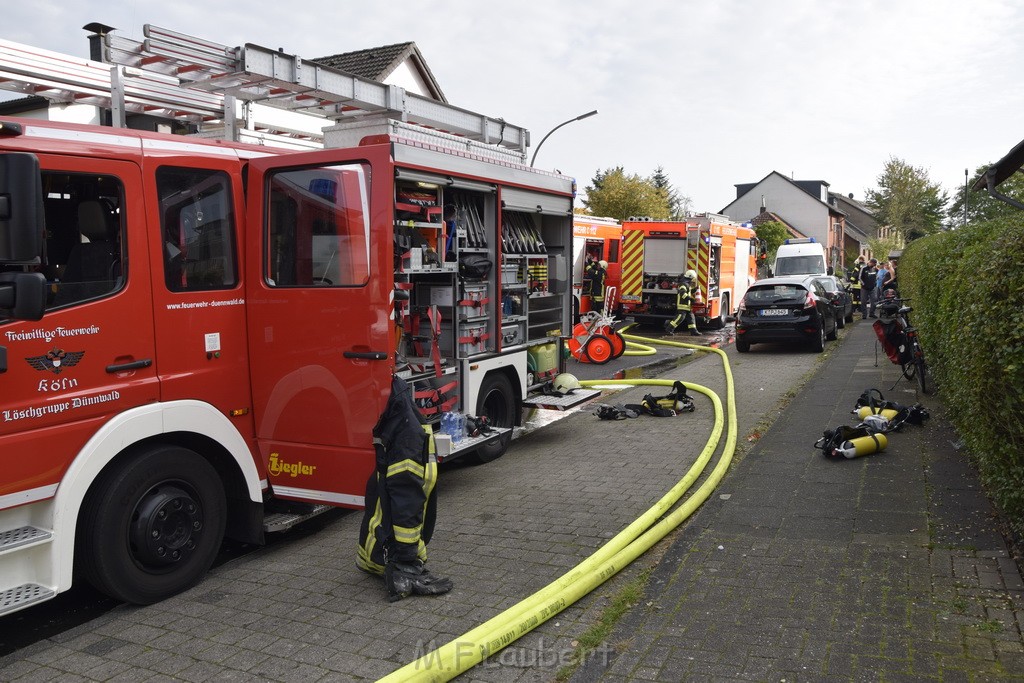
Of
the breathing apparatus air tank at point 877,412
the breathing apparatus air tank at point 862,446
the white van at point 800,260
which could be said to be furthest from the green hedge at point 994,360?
the white van at point 800,260

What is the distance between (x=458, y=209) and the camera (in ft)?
22.9

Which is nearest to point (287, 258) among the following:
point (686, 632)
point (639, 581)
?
point (639, 581)

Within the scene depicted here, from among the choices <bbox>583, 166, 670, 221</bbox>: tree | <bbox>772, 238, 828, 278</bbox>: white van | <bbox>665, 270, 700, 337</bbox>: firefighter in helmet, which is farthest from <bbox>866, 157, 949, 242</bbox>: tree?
<bbox>665, 270, 700, 337</bbox>: firefighter in helmet

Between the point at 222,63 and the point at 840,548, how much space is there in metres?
5.33

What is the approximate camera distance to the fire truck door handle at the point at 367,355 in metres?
5.22

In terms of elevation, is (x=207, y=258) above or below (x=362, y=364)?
above

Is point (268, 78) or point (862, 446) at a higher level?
point (268, 78)

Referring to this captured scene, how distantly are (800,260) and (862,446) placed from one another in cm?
2058

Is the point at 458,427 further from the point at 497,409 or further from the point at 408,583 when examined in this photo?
the point at 408,583

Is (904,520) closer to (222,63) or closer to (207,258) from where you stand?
(207,258)

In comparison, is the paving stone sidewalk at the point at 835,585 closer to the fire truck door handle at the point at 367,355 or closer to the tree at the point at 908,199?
the fire truck door handle at the point at 367,355

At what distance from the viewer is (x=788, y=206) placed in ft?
233

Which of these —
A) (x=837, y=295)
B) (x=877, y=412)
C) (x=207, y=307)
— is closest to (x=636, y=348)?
(x=837, y=295)

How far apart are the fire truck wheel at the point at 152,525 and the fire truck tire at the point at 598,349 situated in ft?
32.4
